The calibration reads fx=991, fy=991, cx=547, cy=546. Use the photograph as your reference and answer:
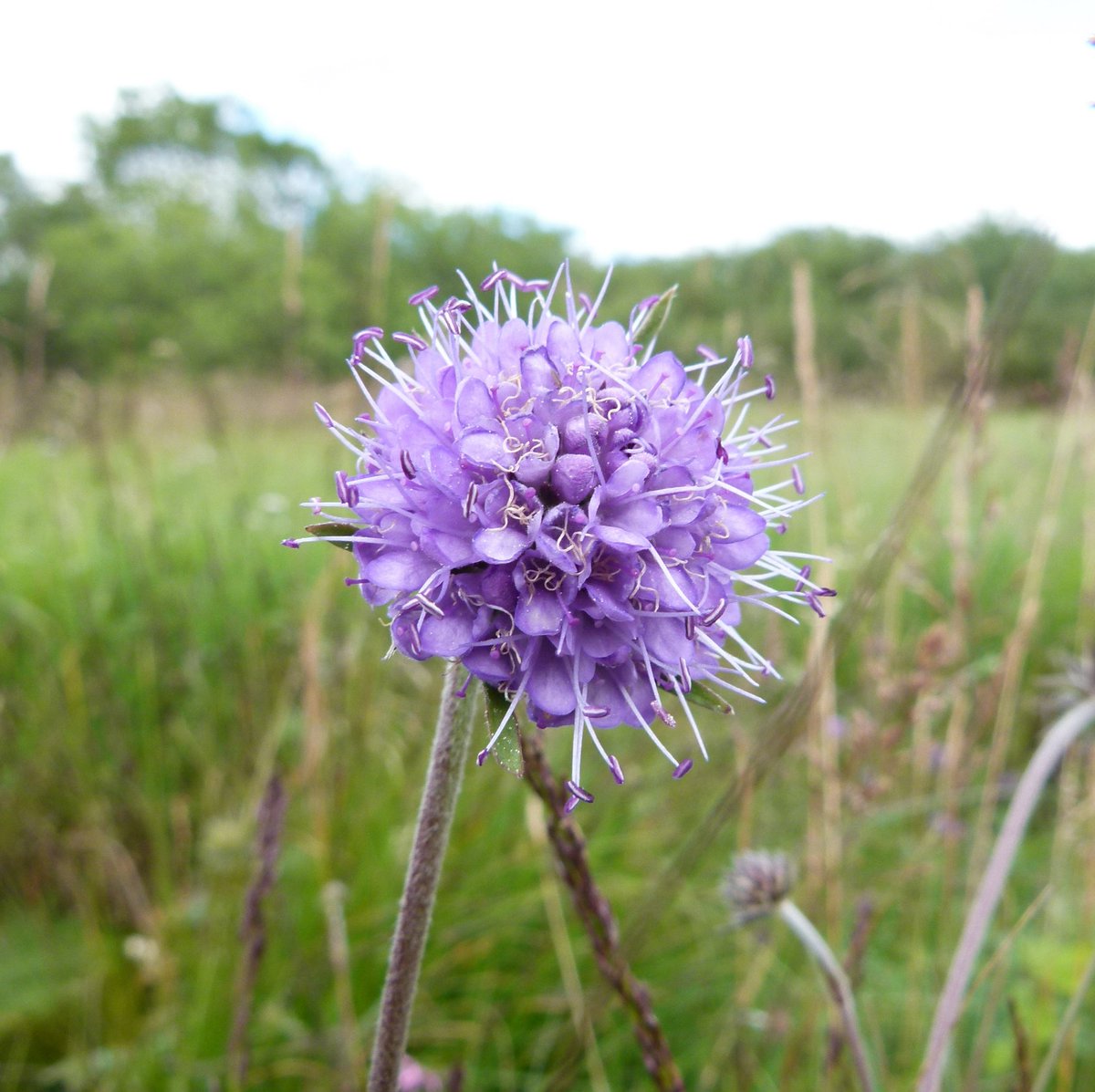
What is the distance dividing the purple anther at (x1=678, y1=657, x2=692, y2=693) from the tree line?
92.5 inches

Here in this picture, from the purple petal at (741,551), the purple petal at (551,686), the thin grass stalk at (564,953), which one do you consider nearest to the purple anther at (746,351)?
the purple petal at (741,551)

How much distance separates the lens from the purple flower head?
1048 millimetres

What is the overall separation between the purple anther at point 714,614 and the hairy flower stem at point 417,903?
0.29m

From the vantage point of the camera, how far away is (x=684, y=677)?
3.53 feet

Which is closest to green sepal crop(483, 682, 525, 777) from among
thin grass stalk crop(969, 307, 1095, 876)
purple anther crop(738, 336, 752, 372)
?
purple anther crop(738, 336, 752, 372)

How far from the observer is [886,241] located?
14227mm

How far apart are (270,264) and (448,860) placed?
3367 centimetres

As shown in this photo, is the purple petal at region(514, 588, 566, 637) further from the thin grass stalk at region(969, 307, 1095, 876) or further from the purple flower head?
the thin grass stalk at region(969, 307, 1095, 876)

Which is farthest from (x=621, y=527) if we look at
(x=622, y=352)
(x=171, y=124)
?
(x=171, y=124)

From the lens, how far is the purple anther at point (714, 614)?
1.08m

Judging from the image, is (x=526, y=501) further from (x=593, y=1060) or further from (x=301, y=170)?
(x=301, y=170)

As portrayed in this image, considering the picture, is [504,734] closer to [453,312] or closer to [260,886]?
[453,312]

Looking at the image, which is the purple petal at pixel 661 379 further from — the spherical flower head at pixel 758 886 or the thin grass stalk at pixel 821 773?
the thin grass stalk at pixel 821 773

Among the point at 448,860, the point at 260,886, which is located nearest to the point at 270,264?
the point at 448,860
